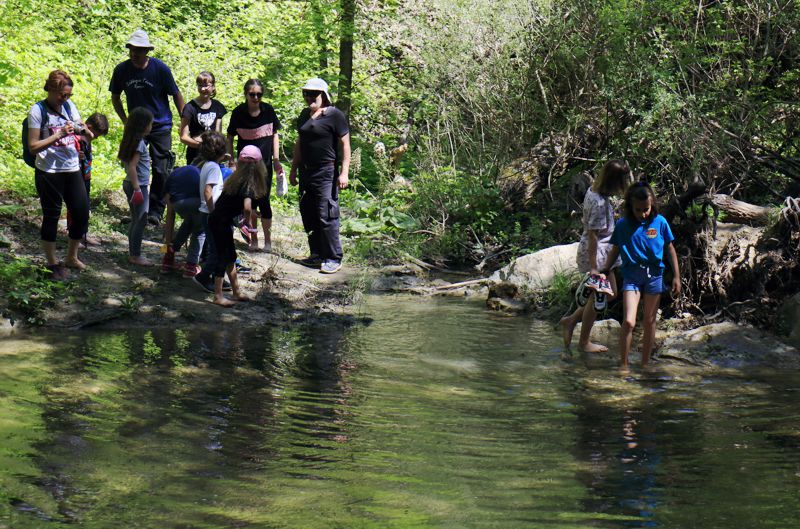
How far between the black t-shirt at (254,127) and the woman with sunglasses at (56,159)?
2371mm

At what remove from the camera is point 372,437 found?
5.71 metres

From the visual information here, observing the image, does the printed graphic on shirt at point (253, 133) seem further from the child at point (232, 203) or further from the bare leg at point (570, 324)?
the bare leg at point (570, 324)

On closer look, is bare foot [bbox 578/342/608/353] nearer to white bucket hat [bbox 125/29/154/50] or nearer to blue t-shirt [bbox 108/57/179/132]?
blue t-shirt [bbox 108/57/179/132]

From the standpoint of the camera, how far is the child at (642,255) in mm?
7863

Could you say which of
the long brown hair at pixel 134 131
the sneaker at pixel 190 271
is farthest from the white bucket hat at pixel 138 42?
the sneaker at pixel 190 271

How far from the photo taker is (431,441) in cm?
570

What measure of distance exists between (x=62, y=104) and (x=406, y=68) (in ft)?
47.8

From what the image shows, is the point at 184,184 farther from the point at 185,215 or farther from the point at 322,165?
the point at 322,165

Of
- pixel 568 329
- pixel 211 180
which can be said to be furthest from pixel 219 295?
pixel 568 329

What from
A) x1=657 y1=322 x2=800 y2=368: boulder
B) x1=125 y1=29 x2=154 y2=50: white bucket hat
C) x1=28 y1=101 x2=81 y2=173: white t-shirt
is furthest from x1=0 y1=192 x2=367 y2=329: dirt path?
x1=657 y1=322 x2=800 y2=368: boulder

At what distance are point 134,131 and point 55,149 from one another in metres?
1.17

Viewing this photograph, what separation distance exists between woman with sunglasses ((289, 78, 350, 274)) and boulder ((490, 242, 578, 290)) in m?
2.15

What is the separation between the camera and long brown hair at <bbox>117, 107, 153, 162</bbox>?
389 inches

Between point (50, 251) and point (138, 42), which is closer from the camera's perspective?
point (50, 251)
